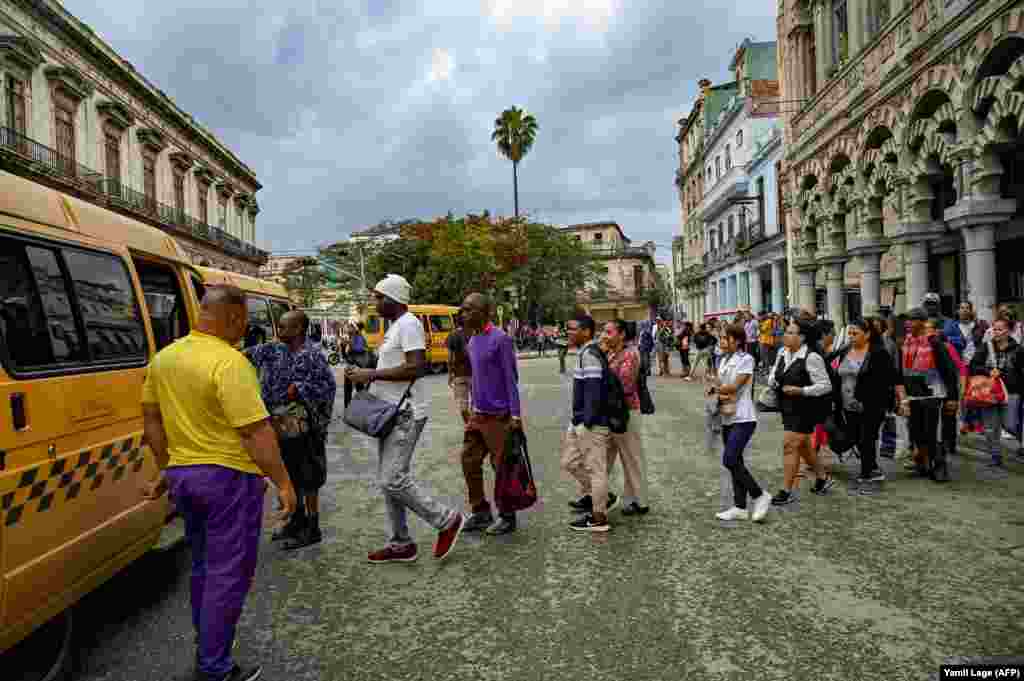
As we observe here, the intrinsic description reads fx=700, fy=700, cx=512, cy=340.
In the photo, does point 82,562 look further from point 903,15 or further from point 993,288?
point 903,15

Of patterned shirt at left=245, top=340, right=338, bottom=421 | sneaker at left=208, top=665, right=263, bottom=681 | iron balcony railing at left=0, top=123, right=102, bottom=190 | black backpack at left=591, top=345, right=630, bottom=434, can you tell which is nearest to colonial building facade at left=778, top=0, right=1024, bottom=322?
black backpack at left=591, top=345, right=630, bottom=434

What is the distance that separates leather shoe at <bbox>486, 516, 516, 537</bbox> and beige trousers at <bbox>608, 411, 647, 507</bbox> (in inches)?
37.9

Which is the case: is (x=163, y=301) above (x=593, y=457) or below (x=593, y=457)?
above

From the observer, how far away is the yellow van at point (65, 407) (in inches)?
112

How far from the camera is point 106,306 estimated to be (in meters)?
4.00

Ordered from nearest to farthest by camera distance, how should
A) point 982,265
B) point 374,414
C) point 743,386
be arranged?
point 374,414 < point 743,386 < point 982,265

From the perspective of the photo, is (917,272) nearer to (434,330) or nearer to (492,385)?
(492,385)

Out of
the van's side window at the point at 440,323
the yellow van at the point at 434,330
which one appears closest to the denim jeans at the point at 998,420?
the yellow van at the point at 434,330

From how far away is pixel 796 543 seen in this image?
4.98 metres

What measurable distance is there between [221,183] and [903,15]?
1433 inches

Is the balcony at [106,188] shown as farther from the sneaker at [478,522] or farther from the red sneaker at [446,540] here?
the red sneaker at [446,540]

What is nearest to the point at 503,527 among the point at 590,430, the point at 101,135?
the point at 590,430

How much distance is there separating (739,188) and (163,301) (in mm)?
31602

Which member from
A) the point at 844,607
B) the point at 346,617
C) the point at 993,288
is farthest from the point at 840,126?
the point at 346,617
